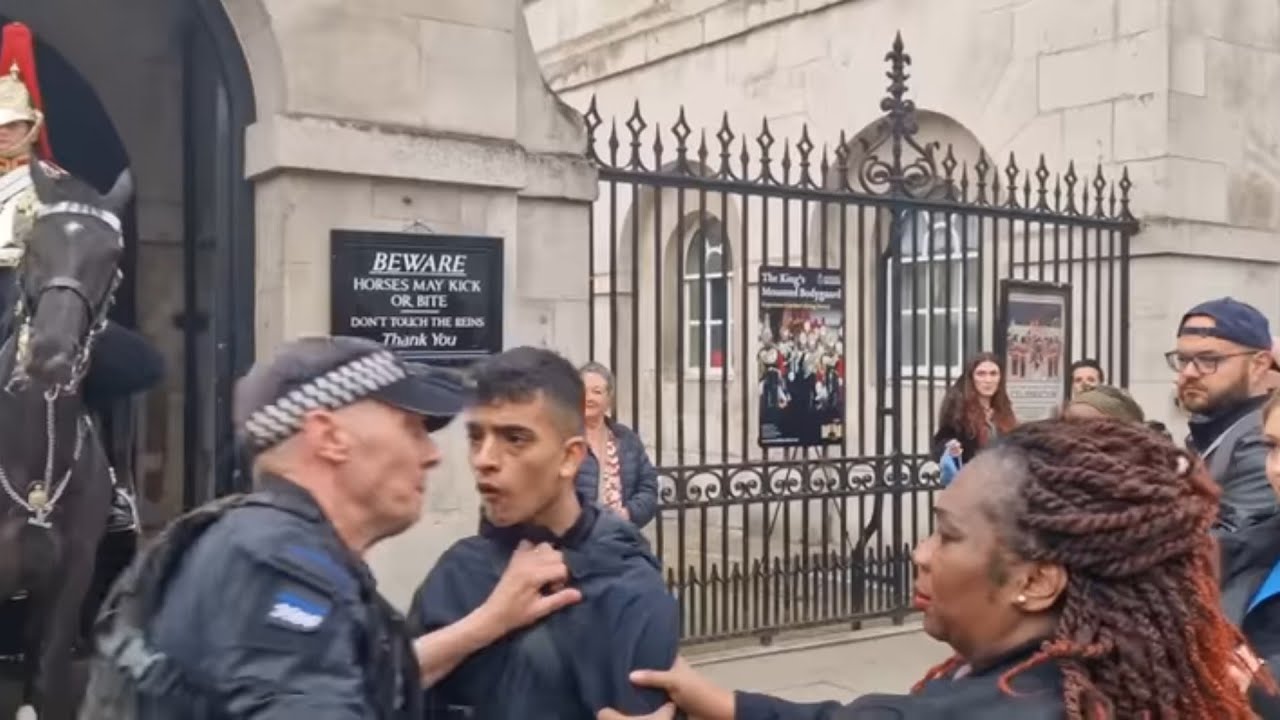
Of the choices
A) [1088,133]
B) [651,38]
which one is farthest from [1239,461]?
[651,38]

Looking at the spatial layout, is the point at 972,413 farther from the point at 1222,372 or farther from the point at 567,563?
the point at 567,563

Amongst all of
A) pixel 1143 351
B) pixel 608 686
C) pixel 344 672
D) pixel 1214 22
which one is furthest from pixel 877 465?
pixel 344 672

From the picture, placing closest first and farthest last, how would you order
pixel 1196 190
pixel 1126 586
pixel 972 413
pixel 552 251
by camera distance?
pixel 1126 586, pixel 552 251, pixel 972 413, pixel 1196 190

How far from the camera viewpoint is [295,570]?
1675 millimetres

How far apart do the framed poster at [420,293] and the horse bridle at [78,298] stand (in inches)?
54.0

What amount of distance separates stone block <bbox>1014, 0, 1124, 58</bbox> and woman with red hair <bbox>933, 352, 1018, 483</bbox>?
13.3 feet

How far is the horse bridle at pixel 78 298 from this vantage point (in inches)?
167

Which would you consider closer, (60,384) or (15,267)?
(60,384)

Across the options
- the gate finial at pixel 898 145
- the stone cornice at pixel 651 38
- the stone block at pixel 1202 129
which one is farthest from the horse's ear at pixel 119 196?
the stone cornice at pixel 651 38

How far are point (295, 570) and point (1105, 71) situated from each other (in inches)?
392

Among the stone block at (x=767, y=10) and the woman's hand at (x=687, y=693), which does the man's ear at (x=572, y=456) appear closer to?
the woman's hand at (x=687, y=693)

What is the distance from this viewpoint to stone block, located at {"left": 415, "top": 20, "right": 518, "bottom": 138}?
620cm

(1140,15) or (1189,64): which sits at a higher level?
(1140,15)

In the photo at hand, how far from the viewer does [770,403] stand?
7.63 metres
